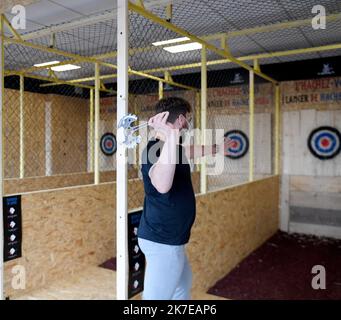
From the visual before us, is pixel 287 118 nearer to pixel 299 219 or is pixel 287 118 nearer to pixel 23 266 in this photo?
pixel 299 219

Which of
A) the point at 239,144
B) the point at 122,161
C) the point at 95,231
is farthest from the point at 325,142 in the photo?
the point at 122,161

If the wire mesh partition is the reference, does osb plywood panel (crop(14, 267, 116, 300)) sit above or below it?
below

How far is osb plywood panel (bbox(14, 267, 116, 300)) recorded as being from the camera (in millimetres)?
2910

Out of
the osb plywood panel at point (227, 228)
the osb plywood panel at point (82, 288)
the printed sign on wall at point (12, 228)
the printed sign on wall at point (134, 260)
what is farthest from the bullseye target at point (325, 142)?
the printed sign on wall at point (12, 228)

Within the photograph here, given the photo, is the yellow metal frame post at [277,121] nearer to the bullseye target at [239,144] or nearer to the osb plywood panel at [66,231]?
the bullseye target at [239,144]

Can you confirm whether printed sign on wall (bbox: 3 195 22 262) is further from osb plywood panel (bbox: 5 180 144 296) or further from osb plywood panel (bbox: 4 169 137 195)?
osb plywood panel (bbox: 4 169 137 195)

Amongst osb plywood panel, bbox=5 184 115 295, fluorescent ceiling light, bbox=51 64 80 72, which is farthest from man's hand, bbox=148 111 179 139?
fluorescent ceiling light, bbox=51 64 80 72

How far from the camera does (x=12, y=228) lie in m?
2.77

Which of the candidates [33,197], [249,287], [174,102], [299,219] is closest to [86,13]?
[33,197]

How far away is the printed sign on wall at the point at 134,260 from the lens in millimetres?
1834

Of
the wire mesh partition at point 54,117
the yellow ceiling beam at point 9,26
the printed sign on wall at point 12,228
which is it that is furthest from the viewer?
the wire mesh partition at point 54,117

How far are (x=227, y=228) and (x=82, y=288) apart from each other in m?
1.48

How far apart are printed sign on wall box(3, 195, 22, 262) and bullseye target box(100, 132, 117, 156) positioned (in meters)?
4.05

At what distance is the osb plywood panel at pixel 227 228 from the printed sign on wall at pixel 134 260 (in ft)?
2.86
